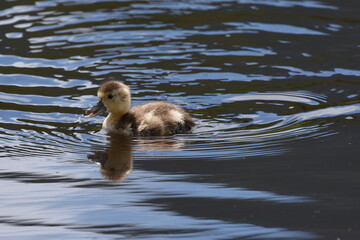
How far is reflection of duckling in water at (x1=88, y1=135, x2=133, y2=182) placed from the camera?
570 centimetres

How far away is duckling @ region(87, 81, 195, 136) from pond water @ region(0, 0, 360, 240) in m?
0.15

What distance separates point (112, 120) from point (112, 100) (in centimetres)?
18

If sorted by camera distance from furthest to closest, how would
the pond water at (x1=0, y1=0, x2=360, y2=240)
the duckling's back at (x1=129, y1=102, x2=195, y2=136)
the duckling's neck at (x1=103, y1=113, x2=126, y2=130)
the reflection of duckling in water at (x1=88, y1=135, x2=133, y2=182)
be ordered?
the duckling's neck at (x1=103, y1=113, x2=126, y2=130) → the duckling's back at (x1=129, y1=102, x2=195, y2=136) → the reflection of duckling in water at (x1=88, y1=135, x2=133, y2=182) → the pond water at (x1=0, y1=0, x2=360, y2=240)

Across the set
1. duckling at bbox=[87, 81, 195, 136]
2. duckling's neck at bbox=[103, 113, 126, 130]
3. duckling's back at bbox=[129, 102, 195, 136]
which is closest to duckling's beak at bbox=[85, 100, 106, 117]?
duckling at bbox=[87, 81, 195, 136]

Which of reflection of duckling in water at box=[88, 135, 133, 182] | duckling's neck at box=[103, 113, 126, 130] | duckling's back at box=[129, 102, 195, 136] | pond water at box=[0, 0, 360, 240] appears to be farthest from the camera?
duckling's neck at box=[103, 113, 126, 130]

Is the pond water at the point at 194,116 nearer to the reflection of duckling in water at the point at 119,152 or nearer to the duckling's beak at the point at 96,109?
the reflection of duckling in water at the point at 119,152

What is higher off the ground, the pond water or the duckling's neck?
the pond water

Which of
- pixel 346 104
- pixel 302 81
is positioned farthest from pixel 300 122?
pixel 302 81

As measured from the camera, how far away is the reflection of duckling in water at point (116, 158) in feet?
18.7

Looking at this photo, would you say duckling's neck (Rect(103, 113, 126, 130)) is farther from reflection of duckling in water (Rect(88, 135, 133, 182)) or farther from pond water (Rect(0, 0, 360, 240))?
reflection of duckling in water (Rect(88, 135, 133, 182))

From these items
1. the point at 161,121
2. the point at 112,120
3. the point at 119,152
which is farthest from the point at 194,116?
the point at 119,152

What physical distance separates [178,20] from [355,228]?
22.2 ft

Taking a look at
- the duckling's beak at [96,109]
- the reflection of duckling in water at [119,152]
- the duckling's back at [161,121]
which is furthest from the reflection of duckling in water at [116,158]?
the duckling's beak at [96,109]

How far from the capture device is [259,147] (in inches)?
246
